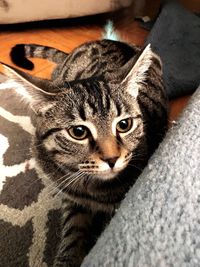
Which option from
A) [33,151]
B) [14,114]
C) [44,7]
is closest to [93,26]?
[44,7]

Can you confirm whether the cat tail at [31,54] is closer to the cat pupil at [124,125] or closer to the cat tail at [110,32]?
the cat tail at [110,32]

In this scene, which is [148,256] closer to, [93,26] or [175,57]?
[175,57]

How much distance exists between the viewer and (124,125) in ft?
3.13

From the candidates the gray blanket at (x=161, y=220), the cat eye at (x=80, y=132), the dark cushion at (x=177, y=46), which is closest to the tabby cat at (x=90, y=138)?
the cat eye at (x=80, y=132)

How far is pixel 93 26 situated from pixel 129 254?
1.87 m

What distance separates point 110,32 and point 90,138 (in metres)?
1.34

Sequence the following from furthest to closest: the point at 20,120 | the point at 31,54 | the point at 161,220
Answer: the point at 31,54, the point at 20,120, the point at 161,220

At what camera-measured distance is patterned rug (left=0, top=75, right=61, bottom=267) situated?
1035 mm

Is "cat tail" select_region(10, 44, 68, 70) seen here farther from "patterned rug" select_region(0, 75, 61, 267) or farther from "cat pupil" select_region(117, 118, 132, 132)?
"cat pupil" select_region(117, 118, 132, 132)

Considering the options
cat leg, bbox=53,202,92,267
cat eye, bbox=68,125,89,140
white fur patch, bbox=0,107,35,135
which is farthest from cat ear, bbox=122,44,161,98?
white fur patch, bbox=0,107,35,135

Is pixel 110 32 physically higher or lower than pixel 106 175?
lower

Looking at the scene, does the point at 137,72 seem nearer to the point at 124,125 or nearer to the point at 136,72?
the point at 136,72

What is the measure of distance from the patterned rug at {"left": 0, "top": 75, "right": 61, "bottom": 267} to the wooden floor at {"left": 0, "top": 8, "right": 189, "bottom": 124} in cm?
64

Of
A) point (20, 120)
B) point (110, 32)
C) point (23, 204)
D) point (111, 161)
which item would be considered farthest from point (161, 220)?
point (110, 32)
